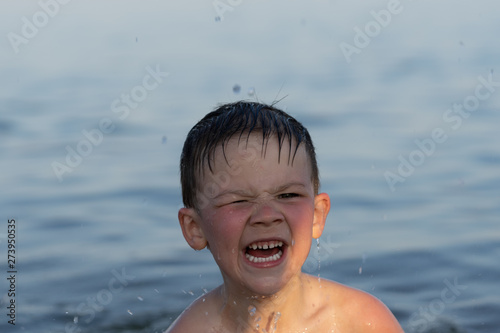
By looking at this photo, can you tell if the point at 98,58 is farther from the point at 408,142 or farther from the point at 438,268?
the point at 438,268

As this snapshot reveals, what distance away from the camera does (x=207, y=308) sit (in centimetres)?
394

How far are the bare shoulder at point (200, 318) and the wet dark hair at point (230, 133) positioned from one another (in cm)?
46

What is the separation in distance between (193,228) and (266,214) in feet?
1.46

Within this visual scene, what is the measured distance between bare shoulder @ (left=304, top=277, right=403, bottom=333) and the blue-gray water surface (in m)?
1.32

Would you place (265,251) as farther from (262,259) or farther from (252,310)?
(252,310)

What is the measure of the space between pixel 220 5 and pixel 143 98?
553 centimetres

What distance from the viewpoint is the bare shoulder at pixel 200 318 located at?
390cm

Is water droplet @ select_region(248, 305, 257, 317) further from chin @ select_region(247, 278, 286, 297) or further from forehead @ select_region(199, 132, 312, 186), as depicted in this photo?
forehead @ select_region(199, 132, 312, 186)

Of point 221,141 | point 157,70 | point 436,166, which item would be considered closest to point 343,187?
point 436,166

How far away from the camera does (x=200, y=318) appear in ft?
12.9

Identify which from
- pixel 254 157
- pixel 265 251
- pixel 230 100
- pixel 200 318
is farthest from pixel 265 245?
pixel 230 100

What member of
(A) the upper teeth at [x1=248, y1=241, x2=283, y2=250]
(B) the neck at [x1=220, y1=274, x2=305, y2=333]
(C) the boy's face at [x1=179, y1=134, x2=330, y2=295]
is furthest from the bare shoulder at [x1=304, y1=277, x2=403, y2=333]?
(A) the upper teeth at [x1=248, y1=241, x2=283, y2=250]

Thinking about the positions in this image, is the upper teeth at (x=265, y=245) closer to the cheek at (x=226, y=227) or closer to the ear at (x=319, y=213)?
the cheek at (x=226, y=227)

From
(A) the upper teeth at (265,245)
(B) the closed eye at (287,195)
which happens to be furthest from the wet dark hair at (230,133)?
(A) the upper teeth at (265,245)
